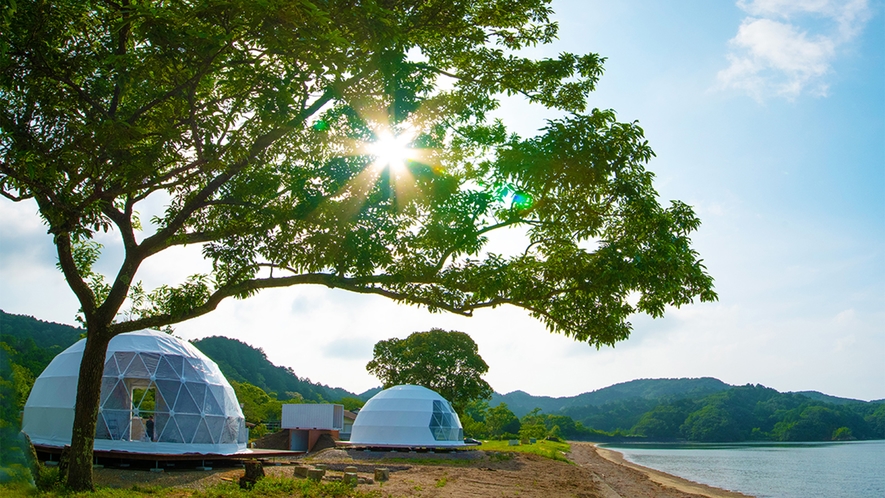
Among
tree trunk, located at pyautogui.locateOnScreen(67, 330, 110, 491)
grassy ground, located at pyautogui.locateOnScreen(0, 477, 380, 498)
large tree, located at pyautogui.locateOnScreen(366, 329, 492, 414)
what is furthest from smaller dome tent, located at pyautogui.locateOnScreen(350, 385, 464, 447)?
tree trunk, located at pyautogui.locateOnScreen(67, 330, 110, 491)

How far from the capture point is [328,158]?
40.7 feet

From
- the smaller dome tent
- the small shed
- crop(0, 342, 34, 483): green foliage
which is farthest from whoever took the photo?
the small shed

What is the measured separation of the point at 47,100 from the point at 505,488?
16665 mm

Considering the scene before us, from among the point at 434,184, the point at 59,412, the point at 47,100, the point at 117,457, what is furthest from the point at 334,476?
the point at 47,100

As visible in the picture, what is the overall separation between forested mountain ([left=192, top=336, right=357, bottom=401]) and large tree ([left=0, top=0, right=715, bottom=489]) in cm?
9110

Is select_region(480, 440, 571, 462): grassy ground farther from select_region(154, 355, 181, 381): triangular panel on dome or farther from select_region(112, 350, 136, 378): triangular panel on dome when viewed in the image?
select_region(112, 350, 136, 378): triangular panel on dome

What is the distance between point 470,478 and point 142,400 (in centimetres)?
1213

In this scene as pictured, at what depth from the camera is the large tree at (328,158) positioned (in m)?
8.73

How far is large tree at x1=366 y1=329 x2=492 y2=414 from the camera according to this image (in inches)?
2128

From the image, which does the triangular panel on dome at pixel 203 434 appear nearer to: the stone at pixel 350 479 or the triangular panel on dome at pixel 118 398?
the triangular panel on dome at pixel 118 398

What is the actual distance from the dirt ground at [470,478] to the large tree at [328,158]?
5.55 metres

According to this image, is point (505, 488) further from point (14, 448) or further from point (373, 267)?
point (14, 448)

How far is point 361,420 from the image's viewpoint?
1533 inches

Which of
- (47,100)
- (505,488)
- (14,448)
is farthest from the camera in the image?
(505,488)
